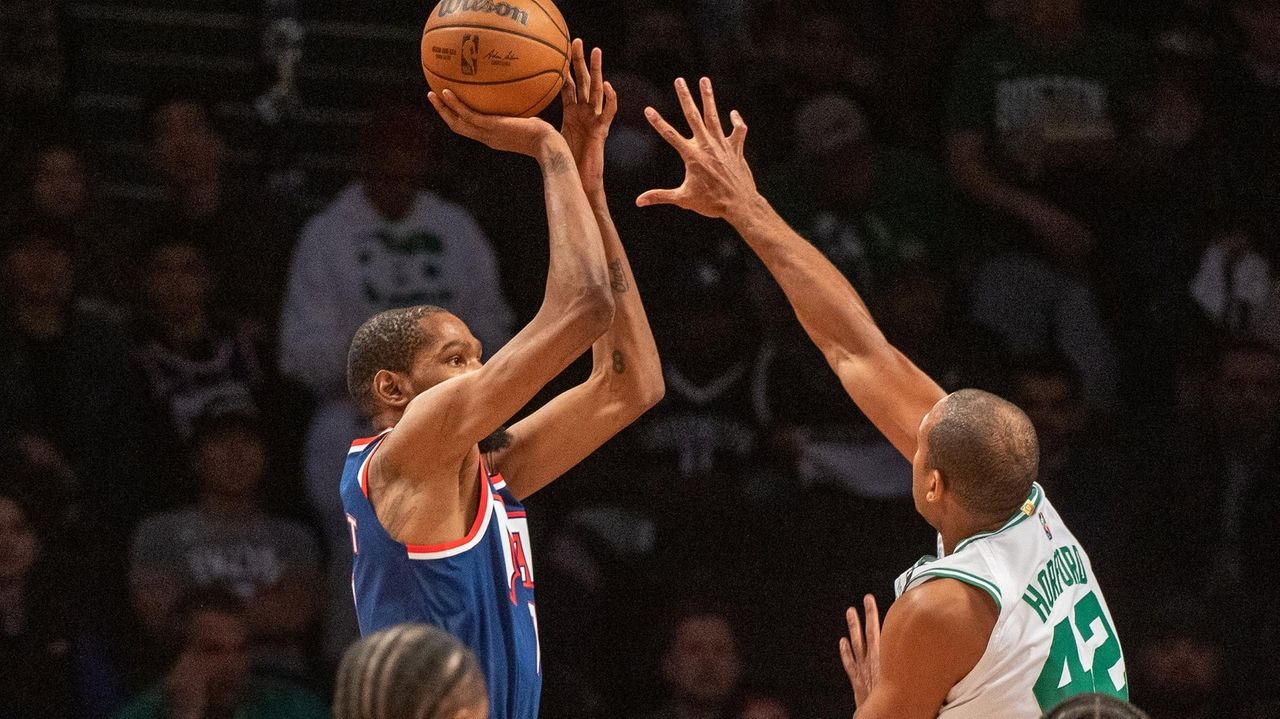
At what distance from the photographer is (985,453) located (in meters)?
3.41

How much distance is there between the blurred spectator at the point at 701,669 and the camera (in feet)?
19.7

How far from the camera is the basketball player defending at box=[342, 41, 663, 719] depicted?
3.49m

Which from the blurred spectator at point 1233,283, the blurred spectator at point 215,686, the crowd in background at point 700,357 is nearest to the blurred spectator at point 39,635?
the crowd in background at point 700,357

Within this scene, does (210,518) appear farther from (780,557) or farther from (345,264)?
(780,557)

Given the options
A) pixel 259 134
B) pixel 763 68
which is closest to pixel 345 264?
pixel 259 134

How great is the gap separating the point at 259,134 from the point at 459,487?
391 centimetres

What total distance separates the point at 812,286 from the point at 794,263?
70 millimetres

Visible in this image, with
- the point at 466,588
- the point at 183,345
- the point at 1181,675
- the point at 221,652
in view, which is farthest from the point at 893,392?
the point at 183,345

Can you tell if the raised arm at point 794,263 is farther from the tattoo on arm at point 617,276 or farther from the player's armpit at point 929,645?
the player's armpit at point 929,645

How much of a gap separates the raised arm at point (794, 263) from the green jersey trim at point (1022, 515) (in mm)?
412

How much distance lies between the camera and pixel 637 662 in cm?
623

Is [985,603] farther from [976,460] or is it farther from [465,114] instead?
[465,114]

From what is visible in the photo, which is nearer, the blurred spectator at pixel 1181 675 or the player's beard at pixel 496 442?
the player's beard at pixel 496 442

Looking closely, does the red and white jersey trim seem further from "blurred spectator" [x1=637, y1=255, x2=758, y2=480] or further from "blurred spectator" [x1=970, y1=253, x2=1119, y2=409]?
"blurred spectator" [x1=970, y1=253, x2=1119, y2=409]
